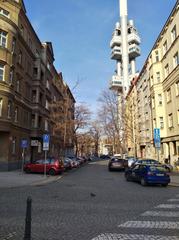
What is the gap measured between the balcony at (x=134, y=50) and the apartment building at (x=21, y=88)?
209 feet

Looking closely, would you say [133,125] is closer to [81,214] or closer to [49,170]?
[49,170]

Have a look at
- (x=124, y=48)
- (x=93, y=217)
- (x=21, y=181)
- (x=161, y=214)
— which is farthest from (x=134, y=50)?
(x=93, y=217)

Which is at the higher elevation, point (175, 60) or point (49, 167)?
point (175, 60)

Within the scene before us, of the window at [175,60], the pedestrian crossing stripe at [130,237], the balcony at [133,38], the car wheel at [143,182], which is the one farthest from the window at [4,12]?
the balcony at [133,38]

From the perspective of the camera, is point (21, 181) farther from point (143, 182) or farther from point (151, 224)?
point (151, 224)

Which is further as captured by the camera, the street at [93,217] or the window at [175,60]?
the window at [175,60]

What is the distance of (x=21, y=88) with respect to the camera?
35188 millimetres

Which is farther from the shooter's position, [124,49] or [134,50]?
[134,50]

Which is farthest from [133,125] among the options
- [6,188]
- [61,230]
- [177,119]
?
[61,230]

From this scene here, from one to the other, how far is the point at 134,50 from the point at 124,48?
4.62 meters

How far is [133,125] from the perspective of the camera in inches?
2051

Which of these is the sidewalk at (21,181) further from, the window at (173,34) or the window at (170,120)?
the window at (173,34)

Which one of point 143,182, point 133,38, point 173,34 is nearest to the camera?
point 143,182

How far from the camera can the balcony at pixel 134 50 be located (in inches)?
4235
